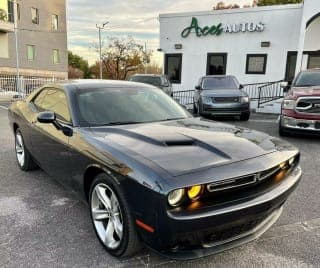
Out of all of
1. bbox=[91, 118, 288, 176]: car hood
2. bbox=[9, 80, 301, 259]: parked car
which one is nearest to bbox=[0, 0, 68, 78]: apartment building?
bbox=[9, 80, 301, 259]: parked car

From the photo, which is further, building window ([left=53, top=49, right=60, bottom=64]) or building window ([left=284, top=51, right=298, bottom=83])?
building window ([left=53, top=49, right=60, bottom=64])

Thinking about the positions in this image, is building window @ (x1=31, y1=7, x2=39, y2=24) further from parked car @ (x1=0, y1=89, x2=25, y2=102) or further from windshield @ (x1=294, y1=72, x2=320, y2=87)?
windshield @ (x1=294, y1=72, x2=320, y2=87)

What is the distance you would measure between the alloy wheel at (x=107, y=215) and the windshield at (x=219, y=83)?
8.64 m

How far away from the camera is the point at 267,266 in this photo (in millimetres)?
2529

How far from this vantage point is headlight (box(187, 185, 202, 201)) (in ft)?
6.91

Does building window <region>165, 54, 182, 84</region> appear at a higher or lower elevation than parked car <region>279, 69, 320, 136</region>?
higher

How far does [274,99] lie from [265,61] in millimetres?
2318

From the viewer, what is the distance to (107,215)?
274cm

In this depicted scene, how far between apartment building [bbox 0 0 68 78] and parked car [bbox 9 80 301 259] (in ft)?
79.6

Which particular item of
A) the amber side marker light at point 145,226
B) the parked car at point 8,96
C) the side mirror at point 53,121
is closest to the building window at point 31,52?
the parked car at point 8,96

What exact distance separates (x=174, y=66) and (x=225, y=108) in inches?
349

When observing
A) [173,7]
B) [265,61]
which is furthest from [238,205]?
[173,7]

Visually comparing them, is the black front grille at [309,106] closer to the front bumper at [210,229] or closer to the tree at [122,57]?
the front bumper at [210,229]

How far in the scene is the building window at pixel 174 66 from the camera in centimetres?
1772
